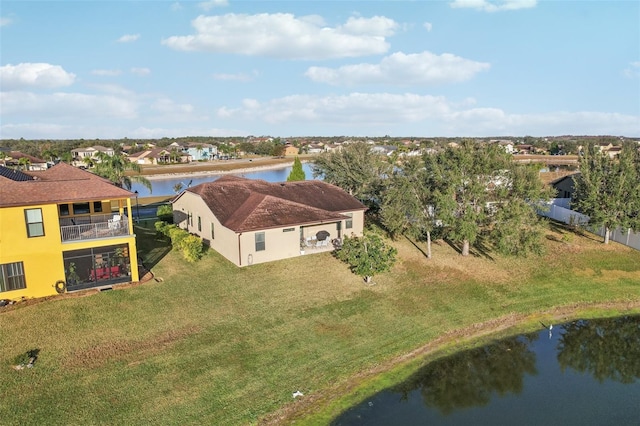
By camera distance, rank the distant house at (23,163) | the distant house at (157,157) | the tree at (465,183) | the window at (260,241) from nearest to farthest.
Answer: the window at (260,241) < the tree at (465,183) < the distant house at (23,163) < the distant house at (157,157)

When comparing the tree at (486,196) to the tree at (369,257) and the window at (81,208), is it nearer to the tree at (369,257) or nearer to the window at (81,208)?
the tree at (369,257)

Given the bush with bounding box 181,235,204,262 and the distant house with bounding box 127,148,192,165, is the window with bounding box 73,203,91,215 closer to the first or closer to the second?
the bush with bounding box 181,235,204,262

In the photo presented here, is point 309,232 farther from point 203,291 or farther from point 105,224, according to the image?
point 105,224

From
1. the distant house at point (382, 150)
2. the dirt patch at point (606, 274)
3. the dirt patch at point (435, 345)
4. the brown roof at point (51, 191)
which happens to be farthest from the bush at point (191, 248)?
the dirt patch at point (606, 274)

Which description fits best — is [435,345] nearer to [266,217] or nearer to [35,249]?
[266,217]

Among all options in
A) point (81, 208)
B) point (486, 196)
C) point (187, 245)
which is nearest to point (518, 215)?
point (486, 196)

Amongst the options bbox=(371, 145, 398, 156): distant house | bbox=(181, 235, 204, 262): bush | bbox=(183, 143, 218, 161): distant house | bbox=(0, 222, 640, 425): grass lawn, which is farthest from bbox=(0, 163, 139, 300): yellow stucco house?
bbox=(183, 143, 218, 161): distant house

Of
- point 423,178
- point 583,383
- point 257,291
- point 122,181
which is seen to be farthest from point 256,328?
point 122,181
